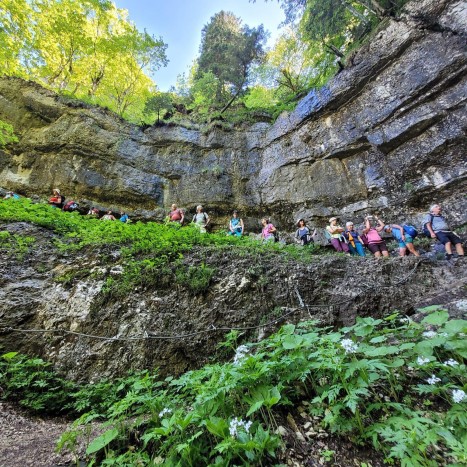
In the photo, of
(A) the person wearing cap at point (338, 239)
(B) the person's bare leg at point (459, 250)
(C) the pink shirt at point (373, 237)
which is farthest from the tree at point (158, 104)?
(B) the person's bare leg at point (459, 250)

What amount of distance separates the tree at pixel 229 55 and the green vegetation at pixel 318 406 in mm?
18358

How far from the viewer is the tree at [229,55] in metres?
18.1

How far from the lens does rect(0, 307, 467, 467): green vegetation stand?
1942 mm

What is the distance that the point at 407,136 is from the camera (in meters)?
10.4

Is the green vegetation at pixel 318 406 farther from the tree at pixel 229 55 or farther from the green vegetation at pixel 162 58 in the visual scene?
the tree at pixel 229 55

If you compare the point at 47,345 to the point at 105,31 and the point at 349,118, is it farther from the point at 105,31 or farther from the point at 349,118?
the point at 105,31

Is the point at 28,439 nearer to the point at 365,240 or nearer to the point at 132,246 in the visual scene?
the point at 132,246

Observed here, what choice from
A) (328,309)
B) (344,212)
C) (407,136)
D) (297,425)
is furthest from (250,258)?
(407,136)

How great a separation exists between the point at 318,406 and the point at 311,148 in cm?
1260

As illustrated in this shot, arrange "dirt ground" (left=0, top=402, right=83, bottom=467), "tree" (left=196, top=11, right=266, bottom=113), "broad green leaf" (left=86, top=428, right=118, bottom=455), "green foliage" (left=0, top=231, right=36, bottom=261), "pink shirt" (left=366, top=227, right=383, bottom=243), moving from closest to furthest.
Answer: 1. "broad green leaf" (left=86, top=428, right=118, bottom=455)
2. "dirt ground" (left=0, top=402, right=83, bottom=467)
3. "green foliage" (left=0, top=231, right=36, bottom=261)
4. "pink shirt" (left=366, top=227, right=383, bottom=243)
5. "tree" (left=196, top=11, right=266, bottom=113)

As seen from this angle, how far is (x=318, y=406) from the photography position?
2.47 m

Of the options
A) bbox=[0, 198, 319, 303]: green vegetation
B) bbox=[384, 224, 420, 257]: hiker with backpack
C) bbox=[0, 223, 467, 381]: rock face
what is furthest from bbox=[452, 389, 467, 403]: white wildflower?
bbox=[384, 224, 420, 257]: hiker with backpack

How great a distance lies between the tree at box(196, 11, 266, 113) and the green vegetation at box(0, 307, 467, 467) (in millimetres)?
18358

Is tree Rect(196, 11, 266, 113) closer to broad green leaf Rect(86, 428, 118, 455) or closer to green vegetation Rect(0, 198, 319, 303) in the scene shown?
green vegetation Rect(0, 198, 319, 303)
